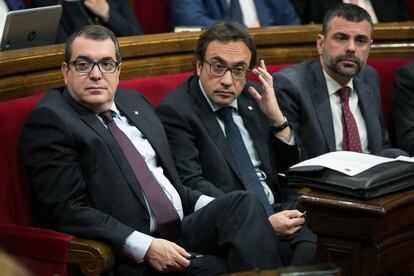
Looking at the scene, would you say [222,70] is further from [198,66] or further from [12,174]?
[12,174]

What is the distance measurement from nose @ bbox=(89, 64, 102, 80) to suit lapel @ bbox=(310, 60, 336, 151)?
82cm

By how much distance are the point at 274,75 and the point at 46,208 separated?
3.17 feet

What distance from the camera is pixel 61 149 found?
213 cm

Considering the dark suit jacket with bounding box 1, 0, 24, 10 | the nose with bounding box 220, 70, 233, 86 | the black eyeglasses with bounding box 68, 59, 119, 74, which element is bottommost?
the nose with bounding box 220, 70, 233, 86

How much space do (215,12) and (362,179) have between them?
64.1 inches

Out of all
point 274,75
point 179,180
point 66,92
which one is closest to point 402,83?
point 274,75

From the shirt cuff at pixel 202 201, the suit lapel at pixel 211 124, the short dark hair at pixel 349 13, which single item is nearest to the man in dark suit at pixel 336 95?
the short dark hair at pixel 349 13

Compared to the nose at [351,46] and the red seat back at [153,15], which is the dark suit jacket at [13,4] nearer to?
the red seat back at [153,15]

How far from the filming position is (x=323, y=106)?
282 centimetres

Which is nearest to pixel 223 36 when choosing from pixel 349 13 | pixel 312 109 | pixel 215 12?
pixel 312 109

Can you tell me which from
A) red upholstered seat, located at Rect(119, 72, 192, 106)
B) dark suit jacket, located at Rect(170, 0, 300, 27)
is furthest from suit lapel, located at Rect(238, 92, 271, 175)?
dark suit jacket, located at Rect(170, 0, 300, 27)

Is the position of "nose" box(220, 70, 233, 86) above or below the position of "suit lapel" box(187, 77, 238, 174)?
above

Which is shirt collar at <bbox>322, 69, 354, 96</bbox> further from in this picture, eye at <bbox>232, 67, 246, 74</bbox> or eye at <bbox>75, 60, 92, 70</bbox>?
eye at <bbox>75, 60, 92, 70</bbox>

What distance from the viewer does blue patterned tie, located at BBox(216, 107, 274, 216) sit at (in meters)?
2.51
